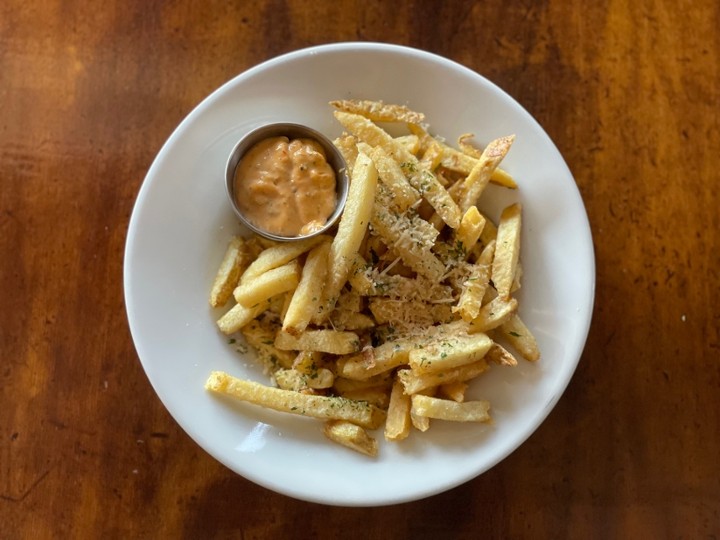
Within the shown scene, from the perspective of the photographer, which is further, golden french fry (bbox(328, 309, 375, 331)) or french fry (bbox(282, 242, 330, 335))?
golden french fry (bbox(328, 309, 375, 331))

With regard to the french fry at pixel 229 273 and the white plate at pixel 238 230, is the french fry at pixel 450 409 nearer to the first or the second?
the white plate at pixel 238 230

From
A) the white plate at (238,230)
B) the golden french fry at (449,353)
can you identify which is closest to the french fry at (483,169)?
the white plate at (238,230)

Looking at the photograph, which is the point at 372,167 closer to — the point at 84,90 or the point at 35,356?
the point at 84,90

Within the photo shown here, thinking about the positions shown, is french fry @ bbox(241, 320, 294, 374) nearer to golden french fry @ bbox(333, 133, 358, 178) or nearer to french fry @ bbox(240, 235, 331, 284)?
french fry @ bbox(240, 235, 331, 284)

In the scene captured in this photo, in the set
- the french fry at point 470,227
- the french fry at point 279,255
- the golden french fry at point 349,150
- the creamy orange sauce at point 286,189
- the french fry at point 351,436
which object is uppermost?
the golden french fry at point 349,150

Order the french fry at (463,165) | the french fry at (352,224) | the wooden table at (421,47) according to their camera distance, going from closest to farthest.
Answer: the french fry at (352,224), the french fry at (463,165), the wooden table at (421,47)

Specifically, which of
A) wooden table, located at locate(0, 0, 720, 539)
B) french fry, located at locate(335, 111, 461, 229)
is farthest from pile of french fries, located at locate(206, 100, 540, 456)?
wooden table, located at locate(0, 0, 720, 539)

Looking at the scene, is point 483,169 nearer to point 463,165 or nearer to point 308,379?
point 463,165
